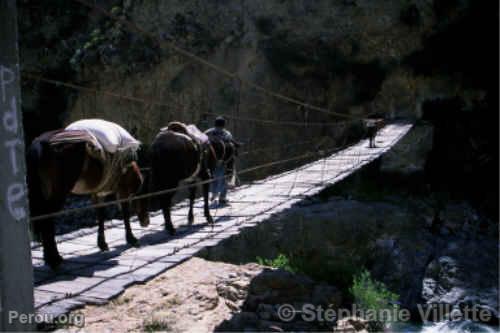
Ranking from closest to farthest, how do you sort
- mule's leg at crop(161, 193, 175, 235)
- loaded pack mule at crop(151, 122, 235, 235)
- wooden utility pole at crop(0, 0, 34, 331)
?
wooden utility pole at crop(0, 0, 34, 331) < mule's leg at crop(161, 193, 175, 235) < loaded pack mule at crop(151, 122, 235, 235)

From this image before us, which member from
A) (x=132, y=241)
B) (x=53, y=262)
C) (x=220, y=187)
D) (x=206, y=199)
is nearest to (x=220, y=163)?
(x=220, y=187)

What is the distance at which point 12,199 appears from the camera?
175 cm

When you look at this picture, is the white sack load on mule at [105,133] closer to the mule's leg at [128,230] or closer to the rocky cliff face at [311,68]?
the mule's leg at [128,230]

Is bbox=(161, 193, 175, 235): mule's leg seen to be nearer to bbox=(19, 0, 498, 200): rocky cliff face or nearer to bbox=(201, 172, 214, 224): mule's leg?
bbox=(201, 172, 214, 224): mule's leg

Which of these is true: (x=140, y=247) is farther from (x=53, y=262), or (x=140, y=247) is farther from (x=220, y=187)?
(x=220, y=187)

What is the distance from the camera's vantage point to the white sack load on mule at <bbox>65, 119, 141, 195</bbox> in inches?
155

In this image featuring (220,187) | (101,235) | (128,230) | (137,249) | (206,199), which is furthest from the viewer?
(220,187)

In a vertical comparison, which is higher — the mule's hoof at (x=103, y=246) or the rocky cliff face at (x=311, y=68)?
the rocky cliff face at (x=311, y=68)

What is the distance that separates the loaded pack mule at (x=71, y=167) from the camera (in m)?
3.58

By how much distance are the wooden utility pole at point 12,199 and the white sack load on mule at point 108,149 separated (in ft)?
6.65

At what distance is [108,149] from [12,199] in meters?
2.28

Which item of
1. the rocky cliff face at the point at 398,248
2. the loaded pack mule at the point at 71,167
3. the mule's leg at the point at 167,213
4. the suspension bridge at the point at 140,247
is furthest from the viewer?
the rocky cliff face at the point at 398,248

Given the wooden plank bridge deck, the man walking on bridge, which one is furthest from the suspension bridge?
the man walking on bridge

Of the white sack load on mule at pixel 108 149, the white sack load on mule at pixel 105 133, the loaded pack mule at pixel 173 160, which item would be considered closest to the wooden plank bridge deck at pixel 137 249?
the loaded pack mule at pixel 173 160
